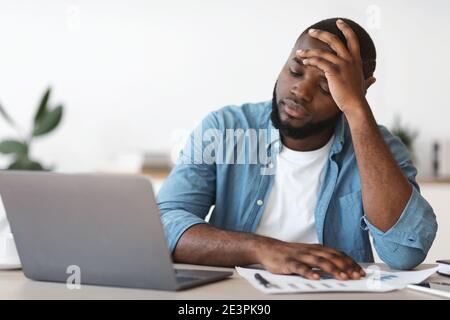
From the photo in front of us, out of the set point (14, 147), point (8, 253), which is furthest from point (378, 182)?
point (14, 147)

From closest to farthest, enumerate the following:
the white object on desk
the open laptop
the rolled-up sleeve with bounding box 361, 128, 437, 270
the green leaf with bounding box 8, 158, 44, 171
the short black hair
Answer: the open laptop, the white object on desk, the rolled-up sleeve with bounding box 361, 128, 437, 270, the short black hair, the green leaf with bounding box 8, 158, 44, 171

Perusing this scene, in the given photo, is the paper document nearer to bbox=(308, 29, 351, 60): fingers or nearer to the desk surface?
the desk surface

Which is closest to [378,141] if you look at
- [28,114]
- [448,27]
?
[448,27]

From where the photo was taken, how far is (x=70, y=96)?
168 inches

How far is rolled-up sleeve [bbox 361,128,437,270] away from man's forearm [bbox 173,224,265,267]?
11.3 inches

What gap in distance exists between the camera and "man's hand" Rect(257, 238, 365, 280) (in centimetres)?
125

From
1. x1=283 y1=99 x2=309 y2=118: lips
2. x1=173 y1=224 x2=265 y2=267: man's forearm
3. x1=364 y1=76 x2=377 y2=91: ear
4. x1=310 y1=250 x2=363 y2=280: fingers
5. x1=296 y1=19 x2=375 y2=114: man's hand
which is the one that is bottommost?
x1=173 y1=224 x2=265 y2=267: man's forearm

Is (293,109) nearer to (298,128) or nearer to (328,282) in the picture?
(298,128)

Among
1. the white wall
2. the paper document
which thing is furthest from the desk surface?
the white wall

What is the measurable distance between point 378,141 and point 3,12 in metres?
3.29

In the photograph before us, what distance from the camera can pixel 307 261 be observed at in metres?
1.28

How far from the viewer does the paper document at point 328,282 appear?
1141mm
